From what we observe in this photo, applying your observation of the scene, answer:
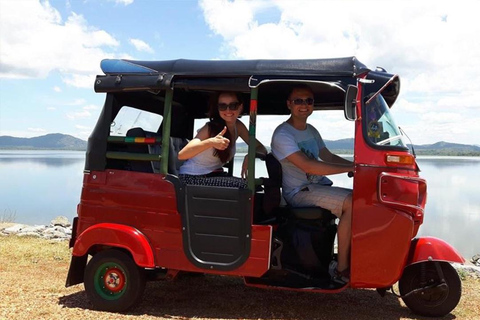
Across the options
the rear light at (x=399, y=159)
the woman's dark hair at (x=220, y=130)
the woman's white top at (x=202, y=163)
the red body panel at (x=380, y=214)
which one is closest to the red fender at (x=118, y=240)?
the woman's white top at (x=202, y=163)

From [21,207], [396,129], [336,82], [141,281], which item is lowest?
[21,207]

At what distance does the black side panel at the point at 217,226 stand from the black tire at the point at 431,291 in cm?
163

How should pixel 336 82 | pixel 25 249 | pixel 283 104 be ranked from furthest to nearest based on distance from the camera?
pixel 25 249
pixel 283 104
pixel 336 82

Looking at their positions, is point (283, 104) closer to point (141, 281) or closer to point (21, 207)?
point (141, 281)

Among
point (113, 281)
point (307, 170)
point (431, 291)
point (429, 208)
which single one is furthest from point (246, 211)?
point (429, 208)

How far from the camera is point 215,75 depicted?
5238 mm

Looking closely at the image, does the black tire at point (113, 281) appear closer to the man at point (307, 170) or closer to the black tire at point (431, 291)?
the man at point (307, 170)

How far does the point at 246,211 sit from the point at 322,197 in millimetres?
773

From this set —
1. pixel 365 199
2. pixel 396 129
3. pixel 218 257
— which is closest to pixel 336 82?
pixel 396 129

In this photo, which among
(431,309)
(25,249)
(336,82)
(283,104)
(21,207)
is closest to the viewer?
(336,82)

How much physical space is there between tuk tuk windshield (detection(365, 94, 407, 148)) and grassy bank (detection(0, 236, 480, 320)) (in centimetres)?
178

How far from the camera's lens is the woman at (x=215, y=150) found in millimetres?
5289

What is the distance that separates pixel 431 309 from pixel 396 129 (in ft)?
5.92

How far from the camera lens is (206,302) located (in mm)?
5914
